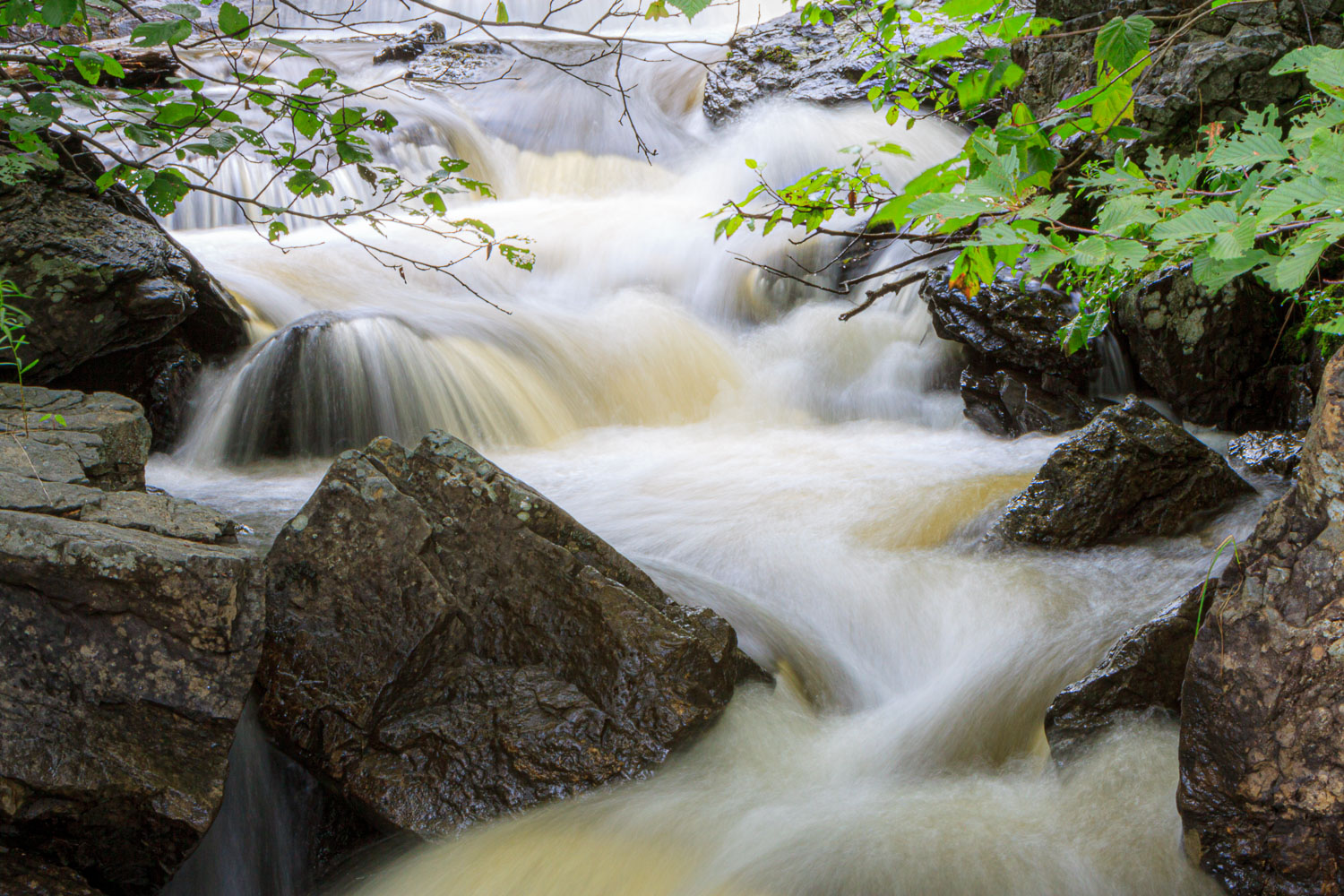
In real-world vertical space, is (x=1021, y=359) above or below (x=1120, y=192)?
below

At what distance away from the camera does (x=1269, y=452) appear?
4.73 m

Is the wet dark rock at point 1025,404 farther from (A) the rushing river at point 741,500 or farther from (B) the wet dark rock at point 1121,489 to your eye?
(B) the wet dark rock at point 1121,489

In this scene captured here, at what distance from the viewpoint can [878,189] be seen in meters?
8.69

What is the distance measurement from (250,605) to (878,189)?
777 centimetres

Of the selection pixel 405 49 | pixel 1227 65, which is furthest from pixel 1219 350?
pixel 405 49

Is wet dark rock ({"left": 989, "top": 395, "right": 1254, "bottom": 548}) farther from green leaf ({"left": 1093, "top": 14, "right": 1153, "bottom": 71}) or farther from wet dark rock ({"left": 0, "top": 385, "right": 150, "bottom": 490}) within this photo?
wet dark rock ({"left": 0, "top": 385, "right": 150, "bottom": 490})

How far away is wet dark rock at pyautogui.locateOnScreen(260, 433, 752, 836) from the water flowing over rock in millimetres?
3829

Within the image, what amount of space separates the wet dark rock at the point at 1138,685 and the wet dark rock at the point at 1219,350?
3.21 metres

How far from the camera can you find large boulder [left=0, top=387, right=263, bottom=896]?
205 centimetres

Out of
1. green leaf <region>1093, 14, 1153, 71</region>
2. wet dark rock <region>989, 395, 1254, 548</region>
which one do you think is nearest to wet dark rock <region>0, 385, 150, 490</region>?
green leaf <region>1093, 14, 1153, 71</region>

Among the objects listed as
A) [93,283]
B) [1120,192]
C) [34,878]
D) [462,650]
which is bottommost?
[34,878]

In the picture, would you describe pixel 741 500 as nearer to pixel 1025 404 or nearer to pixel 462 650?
pixel 1025 404

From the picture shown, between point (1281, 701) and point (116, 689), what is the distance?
2.76m

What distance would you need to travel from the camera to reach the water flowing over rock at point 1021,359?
577 centimetres
